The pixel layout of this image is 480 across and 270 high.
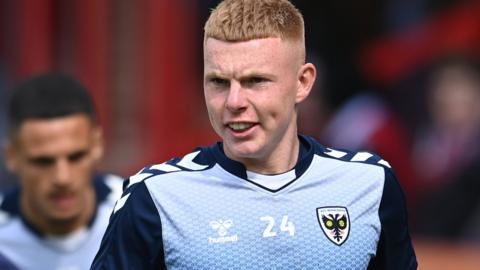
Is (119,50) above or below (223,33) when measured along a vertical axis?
below

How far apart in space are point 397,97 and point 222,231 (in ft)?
18.2

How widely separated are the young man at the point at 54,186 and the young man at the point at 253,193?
1374mm

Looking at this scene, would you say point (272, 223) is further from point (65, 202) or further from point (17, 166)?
point (17, 166)

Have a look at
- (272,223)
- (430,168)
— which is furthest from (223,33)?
(430,168)

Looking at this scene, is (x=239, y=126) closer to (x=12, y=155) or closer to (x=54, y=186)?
(x=54, y=186)

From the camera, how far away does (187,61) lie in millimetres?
9883

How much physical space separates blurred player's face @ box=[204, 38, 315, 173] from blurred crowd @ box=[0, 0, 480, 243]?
400 cm

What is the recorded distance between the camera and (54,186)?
5.49 m

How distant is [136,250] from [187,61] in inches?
235

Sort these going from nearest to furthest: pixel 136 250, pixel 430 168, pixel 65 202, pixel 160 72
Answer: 1. pixel 136 250
2. pixel 65 202
3. pixel 430 168
4. pixel 160 72

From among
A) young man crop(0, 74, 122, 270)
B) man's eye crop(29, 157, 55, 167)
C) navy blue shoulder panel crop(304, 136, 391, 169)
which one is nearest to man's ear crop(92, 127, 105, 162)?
young man crop(0, 74, 122, 270)

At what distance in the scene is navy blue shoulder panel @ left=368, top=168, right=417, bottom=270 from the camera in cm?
429

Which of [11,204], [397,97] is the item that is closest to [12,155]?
[11,204]

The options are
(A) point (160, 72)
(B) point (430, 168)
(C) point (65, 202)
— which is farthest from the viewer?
(A) point (160, 72)
